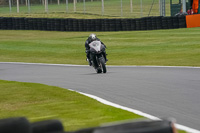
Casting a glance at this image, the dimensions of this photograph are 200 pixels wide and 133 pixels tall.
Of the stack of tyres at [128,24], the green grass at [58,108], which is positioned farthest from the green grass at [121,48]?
the green grass at [58,108]

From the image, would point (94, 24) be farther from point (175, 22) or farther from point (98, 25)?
point (175, 22)

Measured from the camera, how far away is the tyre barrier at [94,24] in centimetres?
3766

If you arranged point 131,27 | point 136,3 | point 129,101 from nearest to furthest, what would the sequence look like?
point 129,101, point 131,27, point 136,3

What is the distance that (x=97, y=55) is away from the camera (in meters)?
18.2

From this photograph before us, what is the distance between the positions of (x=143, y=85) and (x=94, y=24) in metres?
27.1

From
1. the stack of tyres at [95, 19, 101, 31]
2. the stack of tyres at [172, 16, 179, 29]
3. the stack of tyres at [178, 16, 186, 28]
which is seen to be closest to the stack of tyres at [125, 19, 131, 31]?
the stack of tyres at [95, 19, 101, 31]

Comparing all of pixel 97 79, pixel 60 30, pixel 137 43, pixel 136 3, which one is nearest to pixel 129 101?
pixel 97 79

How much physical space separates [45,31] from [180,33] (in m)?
12.9

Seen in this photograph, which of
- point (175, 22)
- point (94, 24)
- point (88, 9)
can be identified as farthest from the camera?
point (88, 9)

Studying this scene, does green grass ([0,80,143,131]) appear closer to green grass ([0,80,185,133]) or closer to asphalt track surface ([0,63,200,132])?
green grass ([0,80,185,133])

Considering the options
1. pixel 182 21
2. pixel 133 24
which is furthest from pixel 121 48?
pixel 133 24

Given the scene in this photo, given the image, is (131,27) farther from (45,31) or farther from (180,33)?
(45,31)

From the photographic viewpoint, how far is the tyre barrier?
37656 mm

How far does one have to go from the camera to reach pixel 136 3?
79250 millimetres
